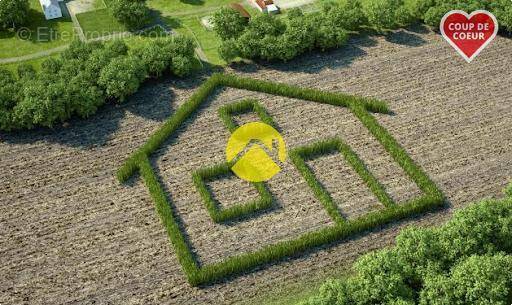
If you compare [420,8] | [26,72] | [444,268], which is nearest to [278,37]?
[420,8]

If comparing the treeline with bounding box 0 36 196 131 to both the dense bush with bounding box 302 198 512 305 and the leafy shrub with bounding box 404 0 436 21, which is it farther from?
the dense bush with bounding box 302 198 512 305

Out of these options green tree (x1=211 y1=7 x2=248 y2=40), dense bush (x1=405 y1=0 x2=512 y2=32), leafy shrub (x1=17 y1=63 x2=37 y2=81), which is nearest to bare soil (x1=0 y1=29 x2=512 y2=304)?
dense bush (x1=405 y1=0 x2=512 y2=32)

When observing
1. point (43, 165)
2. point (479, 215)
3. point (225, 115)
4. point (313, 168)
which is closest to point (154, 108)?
point (225, 115)

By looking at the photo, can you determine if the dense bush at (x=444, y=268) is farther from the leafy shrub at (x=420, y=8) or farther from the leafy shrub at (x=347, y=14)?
the leafy shrub at (x=420, y=8)

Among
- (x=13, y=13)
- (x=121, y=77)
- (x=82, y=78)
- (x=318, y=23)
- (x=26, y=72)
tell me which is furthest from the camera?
(x=13, y=13)

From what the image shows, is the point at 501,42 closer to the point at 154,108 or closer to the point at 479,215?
the point at 479,215

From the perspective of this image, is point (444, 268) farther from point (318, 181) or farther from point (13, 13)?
point (13, 13)
